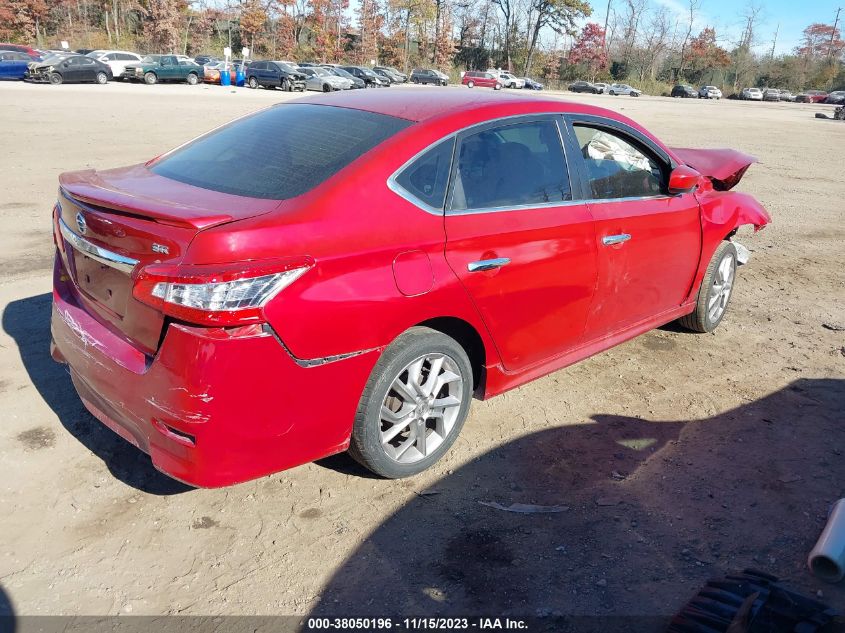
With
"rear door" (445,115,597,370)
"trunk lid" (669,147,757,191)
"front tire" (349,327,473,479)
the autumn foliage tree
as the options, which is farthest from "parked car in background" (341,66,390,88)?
"front tire" (349,327,473,479)

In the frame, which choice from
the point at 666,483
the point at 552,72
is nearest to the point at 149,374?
the point at 666,483

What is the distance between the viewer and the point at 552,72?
3241 inches

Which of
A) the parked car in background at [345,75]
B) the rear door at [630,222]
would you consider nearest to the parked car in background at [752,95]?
the parked car in background at [345,75]

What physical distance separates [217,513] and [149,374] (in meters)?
0.78

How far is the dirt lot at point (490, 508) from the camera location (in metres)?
2.66

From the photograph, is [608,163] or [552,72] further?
[552,72]

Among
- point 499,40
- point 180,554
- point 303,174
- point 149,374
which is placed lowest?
point 180,554

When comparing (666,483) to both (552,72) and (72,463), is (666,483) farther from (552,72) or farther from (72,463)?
(552,72)

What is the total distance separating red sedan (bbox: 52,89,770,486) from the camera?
2582mm

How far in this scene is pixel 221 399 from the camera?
2561 millimetres

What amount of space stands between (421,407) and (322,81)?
40815 millimetres

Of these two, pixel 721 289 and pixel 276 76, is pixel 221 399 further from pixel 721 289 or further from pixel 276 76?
pixel 276 76

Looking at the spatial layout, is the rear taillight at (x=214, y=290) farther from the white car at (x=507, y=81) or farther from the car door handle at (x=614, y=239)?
the white car at (x=507, y=81)

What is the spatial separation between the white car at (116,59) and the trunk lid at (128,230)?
38695 millimetres
